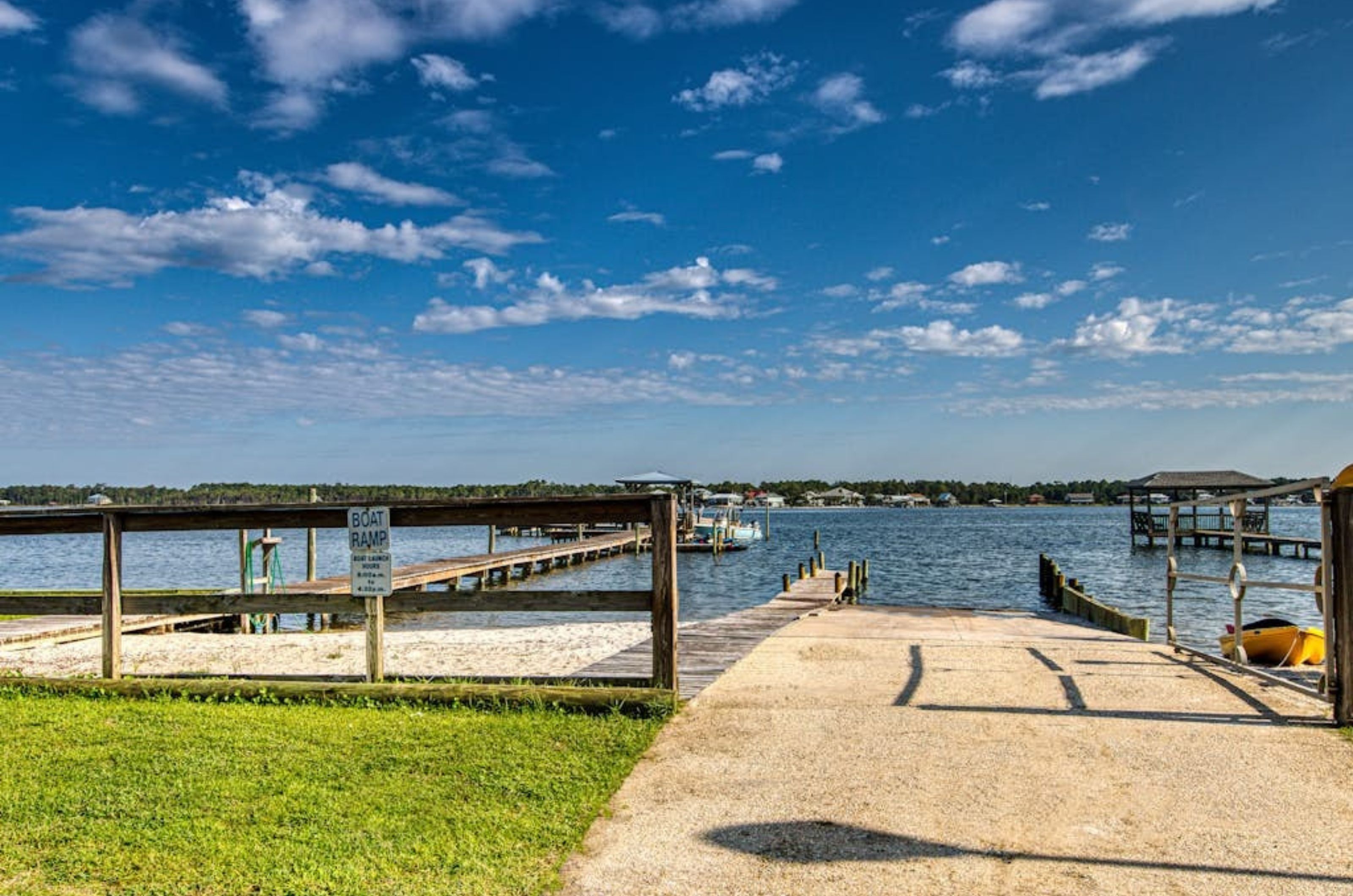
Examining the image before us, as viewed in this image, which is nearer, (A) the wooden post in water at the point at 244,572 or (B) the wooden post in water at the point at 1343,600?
(B) the wooden post in water at the point at 1343,600

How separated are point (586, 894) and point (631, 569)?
4023 centimetres

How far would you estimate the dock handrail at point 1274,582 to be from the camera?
647 centimetres

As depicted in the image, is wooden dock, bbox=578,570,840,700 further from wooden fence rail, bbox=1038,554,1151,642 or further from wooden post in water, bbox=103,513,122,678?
wooden fence rail, bbox=1038,554,1151,642

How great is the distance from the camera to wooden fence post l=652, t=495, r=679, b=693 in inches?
275

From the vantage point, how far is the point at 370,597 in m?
7.66

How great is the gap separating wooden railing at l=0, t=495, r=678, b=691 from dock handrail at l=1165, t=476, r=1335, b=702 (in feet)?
13.2

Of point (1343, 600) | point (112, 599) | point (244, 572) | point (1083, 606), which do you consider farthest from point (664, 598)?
point (1083, 606)

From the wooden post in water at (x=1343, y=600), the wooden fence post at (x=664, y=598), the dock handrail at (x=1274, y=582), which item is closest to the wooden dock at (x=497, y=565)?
the wooden fence post at (x=664, y=598)

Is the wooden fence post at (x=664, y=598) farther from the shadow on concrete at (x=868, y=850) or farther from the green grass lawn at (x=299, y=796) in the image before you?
the shadow on concrete at (x=868, y=850)

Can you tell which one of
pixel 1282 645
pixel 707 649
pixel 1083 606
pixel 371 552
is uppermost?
pixel 371 552

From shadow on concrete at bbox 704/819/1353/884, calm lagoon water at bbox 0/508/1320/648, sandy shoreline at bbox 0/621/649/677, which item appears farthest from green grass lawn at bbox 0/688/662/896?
calm lagoon water at bbox 0/508/1320/648

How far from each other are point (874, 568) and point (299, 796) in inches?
1636

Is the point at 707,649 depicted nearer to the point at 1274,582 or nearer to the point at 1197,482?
the point at 1274,582

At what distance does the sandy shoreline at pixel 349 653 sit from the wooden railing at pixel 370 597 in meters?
0.78
